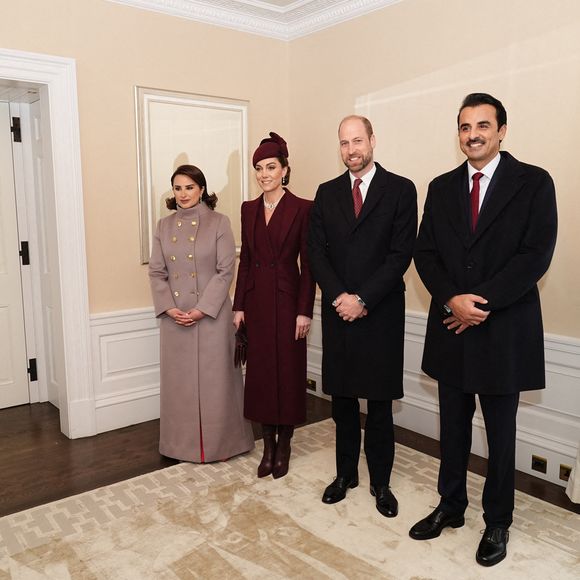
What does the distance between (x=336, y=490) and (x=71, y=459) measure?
4.99 feet

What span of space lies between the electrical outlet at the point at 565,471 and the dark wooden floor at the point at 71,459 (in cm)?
6

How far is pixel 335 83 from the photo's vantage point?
12.8 feet

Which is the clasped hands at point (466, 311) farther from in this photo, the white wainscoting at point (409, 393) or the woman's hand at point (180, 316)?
the woman's hand at point (180, 316)

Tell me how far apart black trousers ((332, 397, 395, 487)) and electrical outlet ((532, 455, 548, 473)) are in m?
0.85

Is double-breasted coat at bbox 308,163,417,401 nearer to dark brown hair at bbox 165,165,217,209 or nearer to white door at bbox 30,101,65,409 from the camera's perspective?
dark brown hair at bbox 165,165,217,209

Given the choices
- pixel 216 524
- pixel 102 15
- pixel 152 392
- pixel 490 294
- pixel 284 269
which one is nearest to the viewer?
pixel 490 294

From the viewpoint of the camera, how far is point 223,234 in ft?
10.0

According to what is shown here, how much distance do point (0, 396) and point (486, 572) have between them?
327cm

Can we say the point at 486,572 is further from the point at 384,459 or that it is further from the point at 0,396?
the point at 0,396

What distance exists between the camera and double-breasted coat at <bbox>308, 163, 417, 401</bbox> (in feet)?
8.07

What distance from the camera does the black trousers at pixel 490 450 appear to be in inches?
87.4

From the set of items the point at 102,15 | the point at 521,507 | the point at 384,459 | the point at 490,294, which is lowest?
the point at 521,507

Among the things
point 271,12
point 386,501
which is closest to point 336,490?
point 386,501

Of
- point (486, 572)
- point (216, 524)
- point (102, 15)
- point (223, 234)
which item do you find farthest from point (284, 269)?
point (102, 15)
